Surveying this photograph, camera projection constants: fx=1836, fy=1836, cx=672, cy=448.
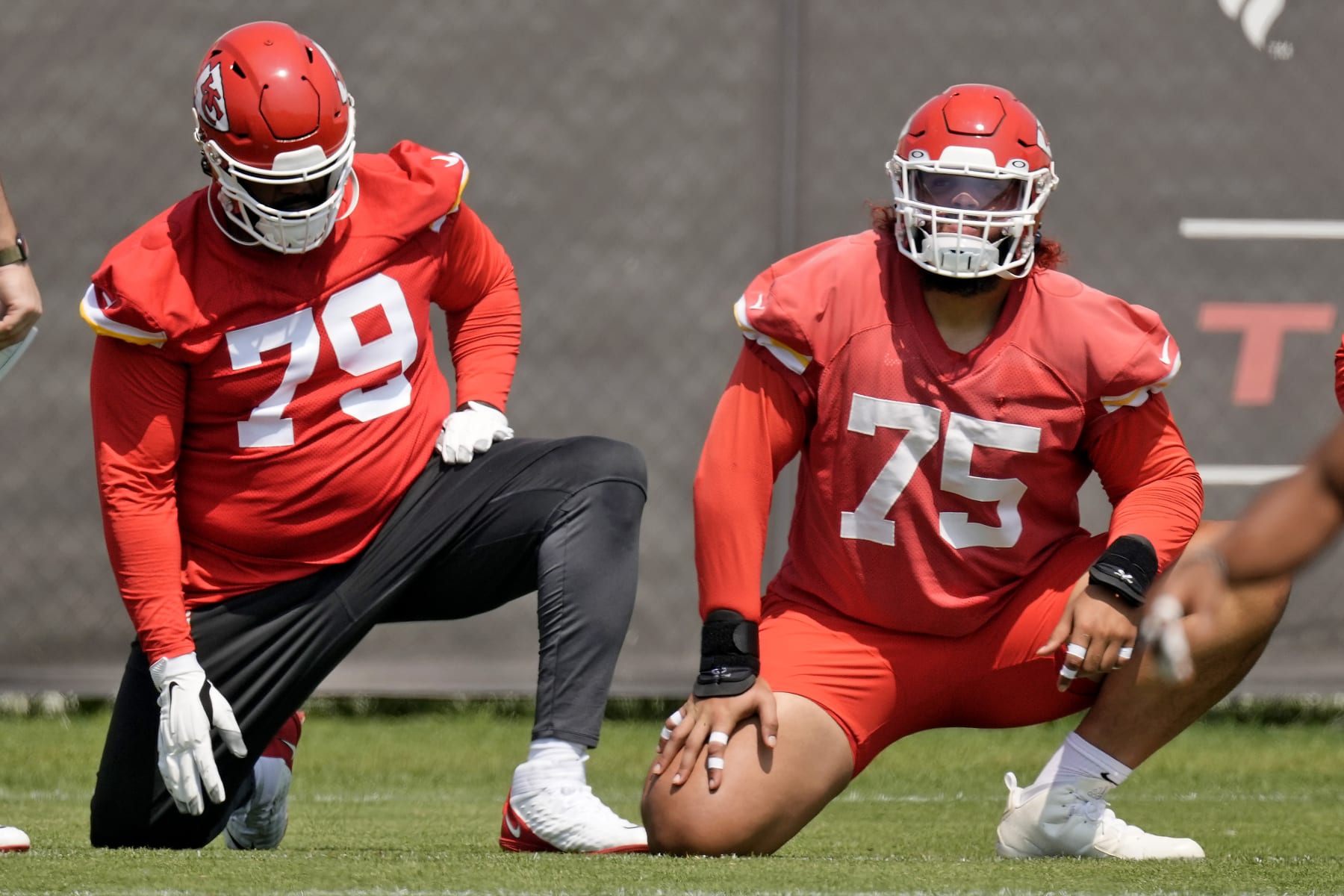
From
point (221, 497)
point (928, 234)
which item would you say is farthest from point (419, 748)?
point (928, 234)

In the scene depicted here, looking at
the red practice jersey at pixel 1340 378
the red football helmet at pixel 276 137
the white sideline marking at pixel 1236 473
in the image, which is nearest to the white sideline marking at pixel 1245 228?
the white sideline marking at pixel 1236 473

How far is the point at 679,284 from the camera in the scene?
5086 mm

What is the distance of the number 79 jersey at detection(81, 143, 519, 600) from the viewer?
3227 mm

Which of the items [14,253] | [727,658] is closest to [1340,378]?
[727,658]

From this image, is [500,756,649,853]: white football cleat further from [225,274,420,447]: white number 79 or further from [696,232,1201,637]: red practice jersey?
[225,274,420,447]: white number 79

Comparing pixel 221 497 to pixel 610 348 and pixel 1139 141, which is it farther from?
pixel 1139 141

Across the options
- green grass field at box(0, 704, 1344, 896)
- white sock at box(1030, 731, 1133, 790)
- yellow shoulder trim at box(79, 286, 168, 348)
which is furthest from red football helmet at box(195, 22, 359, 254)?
white sock at box(1030, 731, 1133, 790)

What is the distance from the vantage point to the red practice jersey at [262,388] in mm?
3213

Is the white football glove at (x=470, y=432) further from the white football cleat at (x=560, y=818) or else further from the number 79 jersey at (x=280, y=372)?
the white football cleat at (x=560, y=818)

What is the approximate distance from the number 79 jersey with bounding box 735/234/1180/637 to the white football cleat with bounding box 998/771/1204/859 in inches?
12.9

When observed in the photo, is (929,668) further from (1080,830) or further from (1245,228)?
(1245,228)

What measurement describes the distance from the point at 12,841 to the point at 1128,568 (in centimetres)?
194

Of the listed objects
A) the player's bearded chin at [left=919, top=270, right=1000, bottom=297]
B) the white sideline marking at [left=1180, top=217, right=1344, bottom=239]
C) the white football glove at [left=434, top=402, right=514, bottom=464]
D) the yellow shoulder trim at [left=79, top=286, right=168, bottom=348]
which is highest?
the player's bearded chin at [left=919, top=270, right=1000, bottom=297]

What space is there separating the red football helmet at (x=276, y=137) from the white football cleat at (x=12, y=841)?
1106 millimetres
